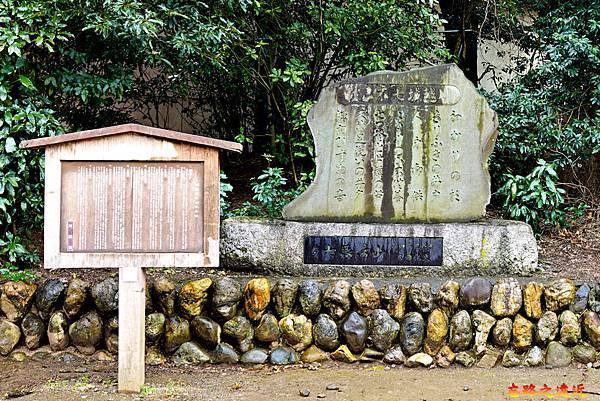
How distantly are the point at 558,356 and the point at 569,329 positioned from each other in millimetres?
231

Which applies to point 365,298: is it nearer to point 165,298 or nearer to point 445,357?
point 445,357

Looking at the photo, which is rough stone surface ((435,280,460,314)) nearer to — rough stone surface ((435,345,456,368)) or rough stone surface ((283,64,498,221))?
rough stone surface ((435,345,456,368))

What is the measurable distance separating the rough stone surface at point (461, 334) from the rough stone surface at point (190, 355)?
1.90m

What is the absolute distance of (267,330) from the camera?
17.3 ft

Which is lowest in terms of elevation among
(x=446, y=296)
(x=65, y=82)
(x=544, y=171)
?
(x=446, y=296)

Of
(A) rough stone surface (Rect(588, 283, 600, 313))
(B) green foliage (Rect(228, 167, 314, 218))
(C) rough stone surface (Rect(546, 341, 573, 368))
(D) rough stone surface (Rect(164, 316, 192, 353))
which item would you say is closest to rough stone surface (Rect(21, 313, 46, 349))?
(D) rough stone surface (Rect(164, 316, 192, 353))

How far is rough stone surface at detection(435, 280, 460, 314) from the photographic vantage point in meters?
5.35

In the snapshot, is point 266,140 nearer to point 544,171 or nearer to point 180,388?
point 544,171

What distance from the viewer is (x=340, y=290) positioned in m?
5.32

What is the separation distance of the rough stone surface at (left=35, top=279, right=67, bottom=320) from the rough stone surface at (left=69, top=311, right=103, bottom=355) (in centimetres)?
22

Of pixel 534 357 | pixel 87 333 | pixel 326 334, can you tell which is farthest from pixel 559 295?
pixel 87 333

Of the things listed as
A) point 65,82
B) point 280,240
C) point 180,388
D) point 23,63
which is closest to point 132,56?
point 65,82

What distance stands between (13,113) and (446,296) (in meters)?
4.02

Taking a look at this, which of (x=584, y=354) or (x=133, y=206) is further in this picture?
(x=584, y=354)
